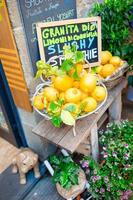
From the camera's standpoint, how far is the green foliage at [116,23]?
161 centimetres

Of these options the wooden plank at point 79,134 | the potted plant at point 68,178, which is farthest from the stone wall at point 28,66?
the wooden plank at point 79,134

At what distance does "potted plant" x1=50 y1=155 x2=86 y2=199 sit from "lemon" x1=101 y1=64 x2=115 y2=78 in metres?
0.58

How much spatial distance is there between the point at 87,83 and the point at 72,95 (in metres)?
0.10

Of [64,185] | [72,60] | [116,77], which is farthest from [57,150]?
[72,60]

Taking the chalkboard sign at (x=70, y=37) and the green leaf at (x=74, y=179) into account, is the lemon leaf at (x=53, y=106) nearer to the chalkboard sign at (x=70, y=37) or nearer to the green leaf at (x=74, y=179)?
the chalkboard sign at (x=70, y=37)

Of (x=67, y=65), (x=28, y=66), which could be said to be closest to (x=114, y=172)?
(x=67, y=65)

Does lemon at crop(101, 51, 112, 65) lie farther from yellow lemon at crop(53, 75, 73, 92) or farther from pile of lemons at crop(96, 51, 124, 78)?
yellow lemon at crop(53, 75, 73, 92)

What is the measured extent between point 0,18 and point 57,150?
3.65 feet

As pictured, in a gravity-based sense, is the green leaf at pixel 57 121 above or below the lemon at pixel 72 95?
below

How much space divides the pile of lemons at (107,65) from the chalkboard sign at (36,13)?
0.38m

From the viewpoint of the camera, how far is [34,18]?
1296 mm

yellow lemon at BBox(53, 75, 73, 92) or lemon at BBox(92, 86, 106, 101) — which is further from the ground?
yellow lemon at BBox(53, 75, 73, 92)

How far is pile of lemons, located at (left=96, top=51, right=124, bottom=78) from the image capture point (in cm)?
139

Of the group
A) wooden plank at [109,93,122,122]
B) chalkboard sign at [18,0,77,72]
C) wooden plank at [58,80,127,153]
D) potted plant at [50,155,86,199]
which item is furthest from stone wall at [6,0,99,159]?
wooden plank at [109,93,122,122]
